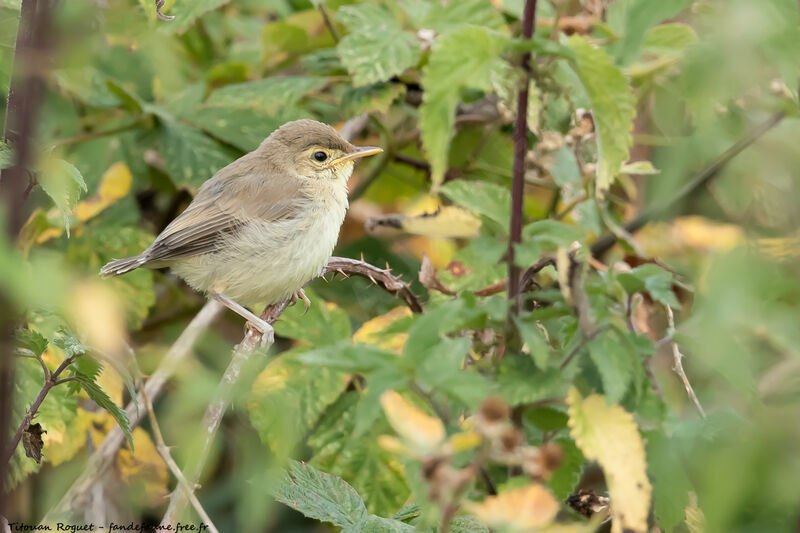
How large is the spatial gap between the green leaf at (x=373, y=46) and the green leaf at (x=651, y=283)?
5.85ft

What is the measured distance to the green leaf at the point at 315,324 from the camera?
10.3 feet

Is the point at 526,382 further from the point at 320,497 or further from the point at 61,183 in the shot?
the point at 61,183

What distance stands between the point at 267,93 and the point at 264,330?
1125 mm

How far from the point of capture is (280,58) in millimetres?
4375

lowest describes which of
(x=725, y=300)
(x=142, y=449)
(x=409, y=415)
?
(x=142, y=449)

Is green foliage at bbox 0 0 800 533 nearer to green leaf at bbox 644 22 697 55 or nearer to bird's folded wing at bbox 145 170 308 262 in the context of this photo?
green leaf at bbox 644 22 697 55

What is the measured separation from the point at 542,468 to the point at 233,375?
53.7 inches

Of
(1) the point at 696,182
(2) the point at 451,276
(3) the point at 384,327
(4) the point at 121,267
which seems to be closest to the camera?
(3) the point at 384,327

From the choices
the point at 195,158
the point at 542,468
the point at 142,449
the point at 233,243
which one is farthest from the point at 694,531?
the point at 195,158

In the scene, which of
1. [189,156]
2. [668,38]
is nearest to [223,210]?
[189,156]

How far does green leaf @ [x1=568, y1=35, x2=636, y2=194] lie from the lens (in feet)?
6.59

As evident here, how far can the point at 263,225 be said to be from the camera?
3.61 meters

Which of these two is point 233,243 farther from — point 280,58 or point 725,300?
point 725,300

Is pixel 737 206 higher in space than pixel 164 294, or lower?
higher
